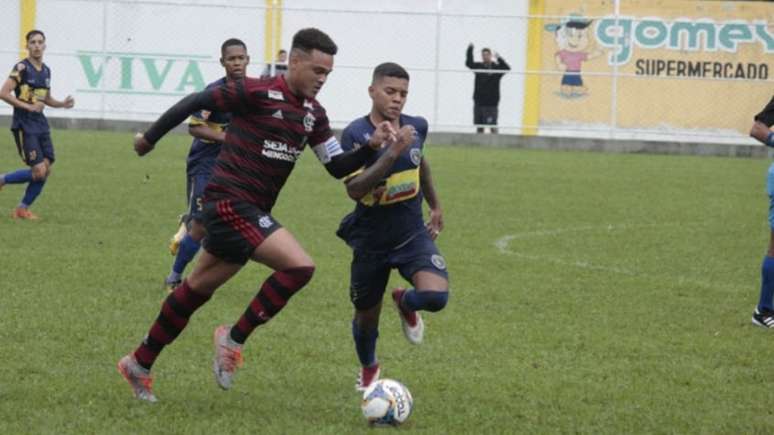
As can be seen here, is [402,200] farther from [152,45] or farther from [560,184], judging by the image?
[152,45]

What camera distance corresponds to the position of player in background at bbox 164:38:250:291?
423 inches

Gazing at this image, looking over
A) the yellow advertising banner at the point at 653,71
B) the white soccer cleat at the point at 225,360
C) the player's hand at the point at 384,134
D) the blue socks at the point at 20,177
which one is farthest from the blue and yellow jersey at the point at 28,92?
the yellow advertising banner at the point at 653,71

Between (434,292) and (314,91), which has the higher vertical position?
(314,91)

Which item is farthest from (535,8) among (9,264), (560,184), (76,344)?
(76,344)

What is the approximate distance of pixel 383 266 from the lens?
24.8 feet

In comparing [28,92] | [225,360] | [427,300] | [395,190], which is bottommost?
[225,360]

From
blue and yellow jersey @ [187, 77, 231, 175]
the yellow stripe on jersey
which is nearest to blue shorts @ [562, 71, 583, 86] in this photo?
blue and yellow jersey @ [187, 77, 231, 175]

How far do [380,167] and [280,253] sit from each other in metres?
0.67

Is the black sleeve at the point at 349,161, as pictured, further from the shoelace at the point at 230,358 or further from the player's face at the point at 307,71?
the shoelace at the point at 230,358

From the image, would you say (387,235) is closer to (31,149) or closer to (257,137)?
(257,137)

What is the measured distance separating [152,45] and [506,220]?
16.2m

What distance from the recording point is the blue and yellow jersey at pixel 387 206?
24.7ft

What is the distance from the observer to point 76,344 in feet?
27.8

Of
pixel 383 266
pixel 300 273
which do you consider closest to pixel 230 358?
pixel 300 273
